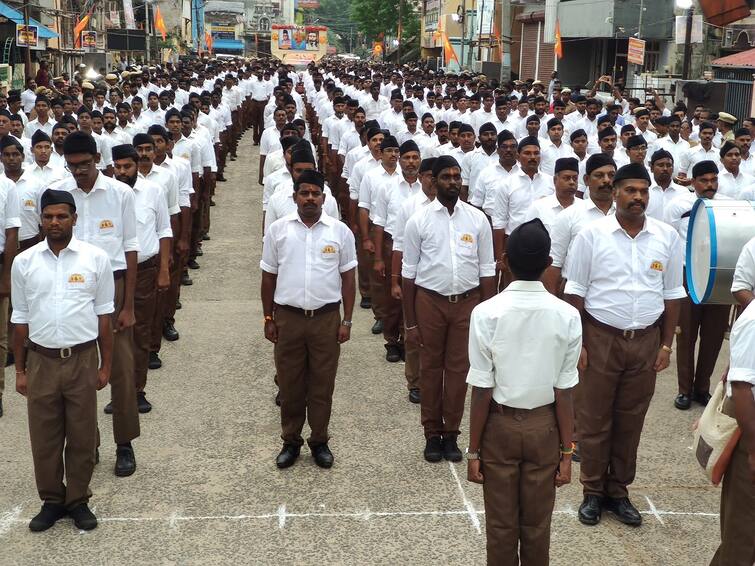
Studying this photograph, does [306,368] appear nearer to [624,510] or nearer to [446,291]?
[446,291]

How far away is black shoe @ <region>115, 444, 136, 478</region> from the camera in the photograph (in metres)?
5.98

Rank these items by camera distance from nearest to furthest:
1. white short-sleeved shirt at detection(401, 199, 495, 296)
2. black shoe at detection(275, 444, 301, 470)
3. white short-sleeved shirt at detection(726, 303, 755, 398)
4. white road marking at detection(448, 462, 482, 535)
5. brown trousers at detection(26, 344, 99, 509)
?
1. white short-sleeved shirt at detection(726, 303, 755, 398)
2. brown trousers at detection(26, 344, 99, 509)
3. white road marking at detection(448, 462, 482, 535)
4. black shoe at detection(275, 444, 301, 470)
5. white short-sleeved shirt at detection(401, 199, 495, 296)

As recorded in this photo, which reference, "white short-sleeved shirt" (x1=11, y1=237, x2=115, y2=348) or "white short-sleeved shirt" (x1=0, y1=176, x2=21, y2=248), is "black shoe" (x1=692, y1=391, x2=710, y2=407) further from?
"white short-sleeved shirt" (x1=0, y1=176, x2=21, y2=248)

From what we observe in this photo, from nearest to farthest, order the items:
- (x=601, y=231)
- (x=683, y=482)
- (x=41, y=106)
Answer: (x=601, y=231), (x=683, y=482), (x=41, y=106)

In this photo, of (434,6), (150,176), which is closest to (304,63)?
(434,6)

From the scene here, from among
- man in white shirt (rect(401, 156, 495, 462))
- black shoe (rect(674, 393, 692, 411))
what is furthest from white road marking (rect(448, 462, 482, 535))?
black shoe (rect(674, 393, 692, 411))

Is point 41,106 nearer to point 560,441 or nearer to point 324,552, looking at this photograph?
point 324,552

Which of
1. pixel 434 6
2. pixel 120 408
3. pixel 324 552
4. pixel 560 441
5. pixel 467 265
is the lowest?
pixel 324 552

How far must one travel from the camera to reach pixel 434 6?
70188 millimetres

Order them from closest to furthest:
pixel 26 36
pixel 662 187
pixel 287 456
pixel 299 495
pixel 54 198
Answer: pixel 54 198
pixel 299 495
pixel 287 456
pixel 662 187
pixel 26 36

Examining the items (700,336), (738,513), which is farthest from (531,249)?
(700,336)

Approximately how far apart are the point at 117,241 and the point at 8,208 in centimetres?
149

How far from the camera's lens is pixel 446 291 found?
247 inches

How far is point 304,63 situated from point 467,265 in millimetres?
70054
